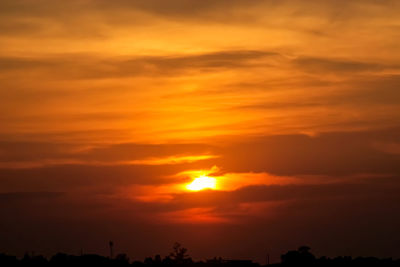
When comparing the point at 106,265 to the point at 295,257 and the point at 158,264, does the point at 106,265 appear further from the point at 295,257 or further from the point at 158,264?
the point at 295,257

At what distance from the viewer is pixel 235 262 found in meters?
101

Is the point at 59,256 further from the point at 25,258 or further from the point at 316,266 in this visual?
the point at 316,266

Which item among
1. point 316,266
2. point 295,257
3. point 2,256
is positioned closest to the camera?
point 2,256

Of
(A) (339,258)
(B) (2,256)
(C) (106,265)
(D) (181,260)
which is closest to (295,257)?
(A) (339,258)

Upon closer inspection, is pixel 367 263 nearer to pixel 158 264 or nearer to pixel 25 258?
pixel 158 264

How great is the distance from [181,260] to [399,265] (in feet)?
66.6

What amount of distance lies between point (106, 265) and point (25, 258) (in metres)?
7.34

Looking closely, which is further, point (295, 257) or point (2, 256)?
point (295, 257)

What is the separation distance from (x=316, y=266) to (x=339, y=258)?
5.70 metres

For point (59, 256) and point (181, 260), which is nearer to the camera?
point (59, 256)

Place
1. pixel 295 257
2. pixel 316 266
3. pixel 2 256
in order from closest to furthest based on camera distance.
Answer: pixel 2 256
pixel 316 266
pixel 295 257

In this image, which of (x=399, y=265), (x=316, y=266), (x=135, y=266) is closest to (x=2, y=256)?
(x=135, y=266)

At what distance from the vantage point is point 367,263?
97688 mm

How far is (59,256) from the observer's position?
92.0m
